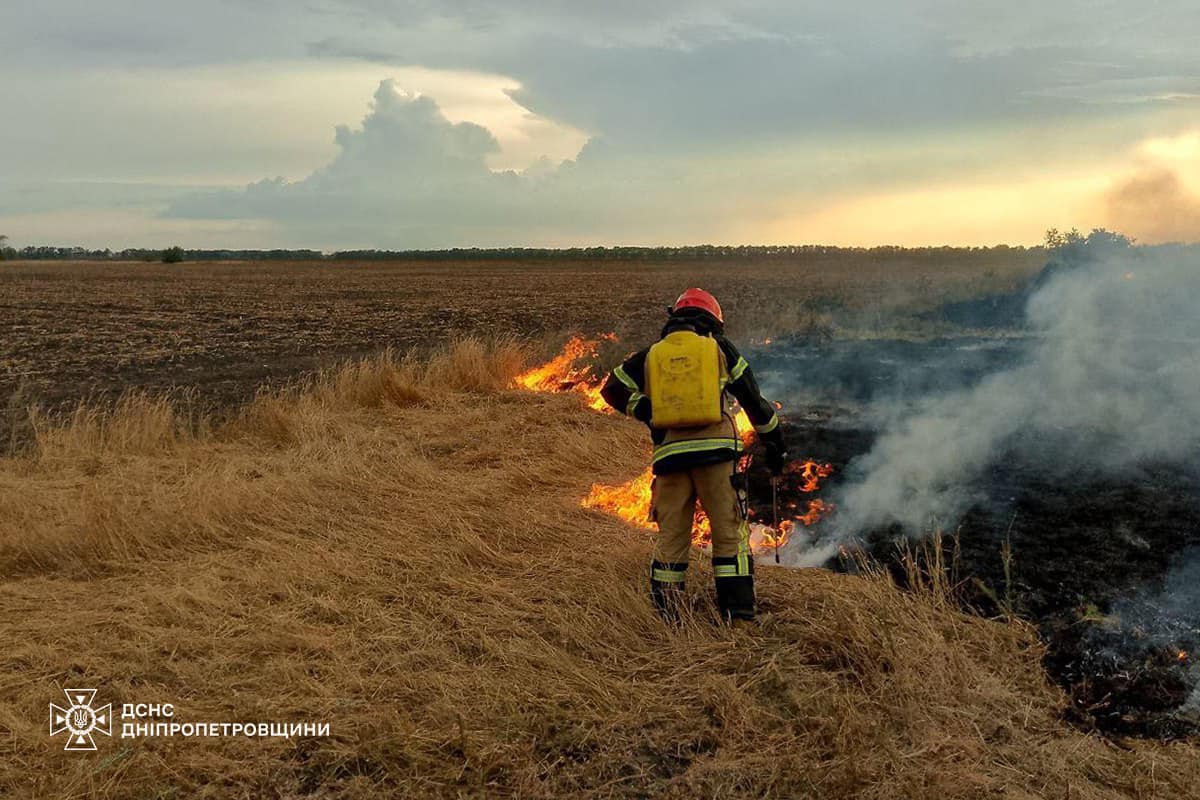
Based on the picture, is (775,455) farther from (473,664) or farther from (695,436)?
(473,664)

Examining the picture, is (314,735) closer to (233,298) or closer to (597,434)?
(597,434)

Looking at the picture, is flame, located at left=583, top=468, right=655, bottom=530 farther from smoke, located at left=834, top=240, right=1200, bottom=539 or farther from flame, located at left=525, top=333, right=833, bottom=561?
smoke, located at left=834, top=240, right=1200, bottom=539

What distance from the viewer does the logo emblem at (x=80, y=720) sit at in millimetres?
3502

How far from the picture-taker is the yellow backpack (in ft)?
14.2

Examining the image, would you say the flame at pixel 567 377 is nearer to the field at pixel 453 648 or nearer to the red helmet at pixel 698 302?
the field at pixel 453 648

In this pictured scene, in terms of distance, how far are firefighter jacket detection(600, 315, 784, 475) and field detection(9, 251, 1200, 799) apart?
2.87 ft

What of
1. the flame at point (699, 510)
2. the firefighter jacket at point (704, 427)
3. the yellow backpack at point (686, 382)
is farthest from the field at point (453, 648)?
the yellow backpack at point (686, 382)

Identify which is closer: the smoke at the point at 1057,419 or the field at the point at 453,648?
the field at the point at 453,648

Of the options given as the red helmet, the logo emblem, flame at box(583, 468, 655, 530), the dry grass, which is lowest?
the logo emblem

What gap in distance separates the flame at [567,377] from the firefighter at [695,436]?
5790 mm

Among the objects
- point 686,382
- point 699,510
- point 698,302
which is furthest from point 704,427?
point 699,510

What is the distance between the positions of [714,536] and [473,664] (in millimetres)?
1496

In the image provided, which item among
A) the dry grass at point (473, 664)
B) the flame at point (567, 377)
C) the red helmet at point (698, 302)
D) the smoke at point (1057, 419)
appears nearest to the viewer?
the dry grass at point (473, 664)

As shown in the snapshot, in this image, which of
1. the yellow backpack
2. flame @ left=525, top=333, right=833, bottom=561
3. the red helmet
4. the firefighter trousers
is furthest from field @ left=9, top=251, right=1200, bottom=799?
the red helmet
